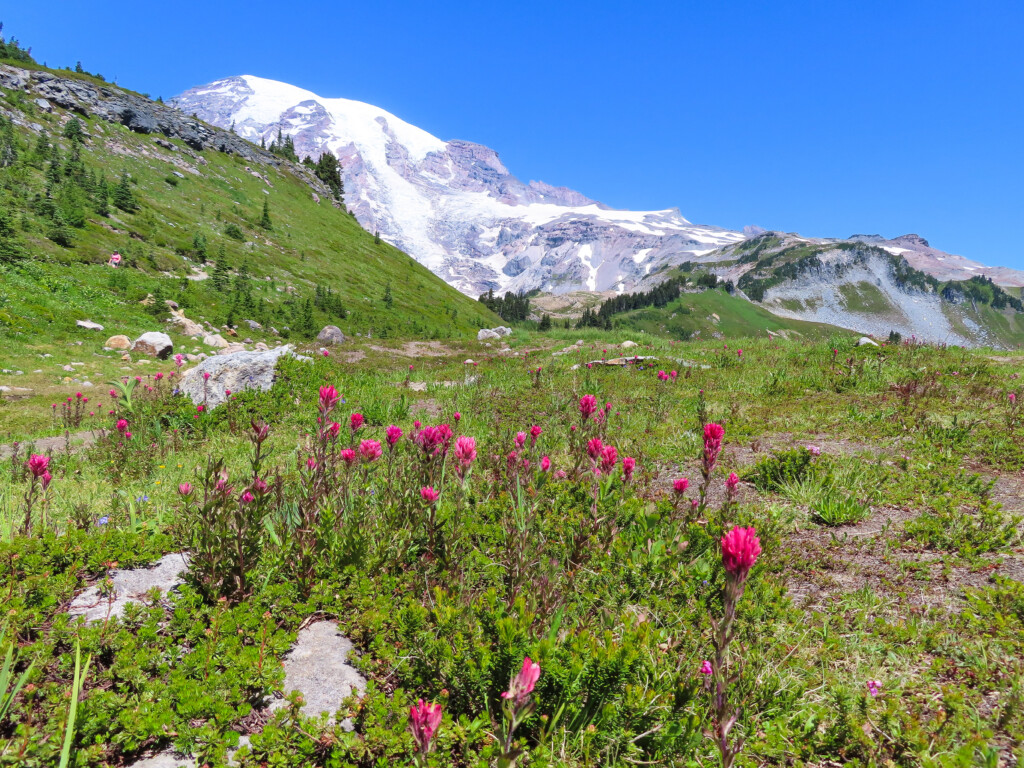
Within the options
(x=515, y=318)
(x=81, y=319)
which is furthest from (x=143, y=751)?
(x=515, y=318)

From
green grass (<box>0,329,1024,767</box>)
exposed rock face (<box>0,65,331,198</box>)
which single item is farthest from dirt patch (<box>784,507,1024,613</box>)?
exposed rock face (<box>0,65,331,198</box>)

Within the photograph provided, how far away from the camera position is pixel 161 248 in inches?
1053

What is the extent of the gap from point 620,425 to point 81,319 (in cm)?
2012

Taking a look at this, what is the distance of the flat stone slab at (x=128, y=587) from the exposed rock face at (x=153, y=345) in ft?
52.8

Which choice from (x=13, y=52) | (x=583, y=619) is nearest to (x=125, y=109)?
(x=13, y=52)

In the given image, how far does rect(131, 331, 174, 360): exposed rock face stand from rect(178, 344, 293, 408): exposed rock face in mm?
6877

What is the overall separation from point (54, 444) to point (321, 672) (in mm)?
9081

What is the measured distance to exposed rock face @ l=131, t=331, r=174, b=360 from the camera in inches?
621

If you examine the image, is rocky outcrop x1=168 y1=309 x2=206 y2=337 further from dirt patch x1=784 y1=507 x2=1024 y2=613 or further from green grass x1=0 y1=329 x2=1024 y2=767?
dirt patch x1=784 y1=507 x2=1024 y2=613

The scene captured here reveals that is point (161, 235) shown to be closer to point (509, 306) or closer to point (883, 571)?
point (883, 571)

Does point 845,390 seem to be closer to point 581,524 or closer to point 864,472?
point 864,472

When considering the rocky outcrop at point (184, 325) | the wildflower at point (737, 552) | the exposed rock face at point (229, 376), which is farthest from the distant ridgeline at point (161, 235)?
the wildflower at point (737, 552)

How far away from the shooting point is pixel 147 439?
7.41 metres

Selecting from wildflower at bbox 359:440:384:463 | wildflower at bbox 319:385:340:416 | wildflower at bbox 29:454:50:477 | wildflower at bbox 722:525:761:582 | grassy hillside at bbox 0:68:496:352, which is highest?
grassy hillside at bbox 0:68:496:352
